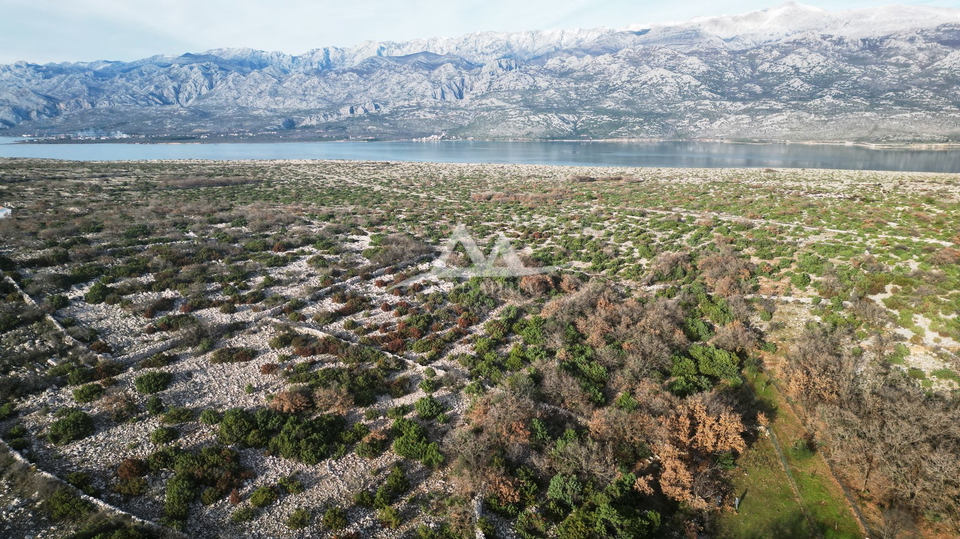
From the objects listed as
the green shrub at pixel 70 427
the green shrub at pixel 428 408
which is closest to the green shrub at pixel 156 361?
the green shrub at pixel 70 427

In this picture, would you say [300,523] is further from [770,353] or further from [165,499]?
[770,353]

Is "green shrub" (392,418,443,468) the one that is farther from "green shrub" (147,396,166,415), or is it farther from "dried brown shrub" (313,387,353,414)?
"green shrub" (147,396,166,415)

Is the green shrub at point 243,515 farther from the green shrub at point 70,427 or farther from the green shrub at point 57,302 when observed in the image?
the green shrub at point 57,302

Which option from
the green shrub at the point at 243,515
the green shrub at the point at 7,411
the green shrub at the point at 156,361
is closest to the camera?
the green shrub at the point at 243,515

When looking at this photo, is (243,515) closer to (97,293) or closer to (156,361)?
(156,361)
